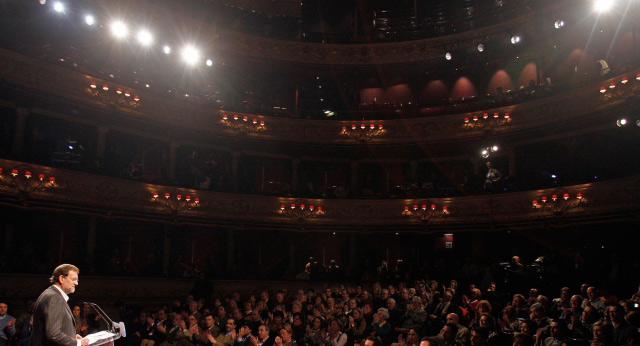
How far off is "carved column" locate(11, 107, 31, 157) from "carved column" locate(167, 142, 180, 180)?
532 cm

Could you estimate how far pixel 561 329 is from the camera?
283 inches

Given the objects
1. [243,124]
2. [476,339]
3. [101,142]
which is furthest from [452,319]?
[101,142]

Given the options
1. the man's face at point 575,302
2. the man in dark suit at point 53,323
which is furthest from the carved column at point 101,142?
the man's face at point 575,302

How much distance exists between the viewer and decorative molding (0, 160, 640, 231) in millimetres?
16906

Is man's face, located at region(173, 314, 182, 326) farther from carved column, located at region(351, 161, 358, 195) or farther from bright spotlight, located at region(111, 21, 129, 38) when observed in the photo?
carved column, located at region(351, 161, 358, 195)

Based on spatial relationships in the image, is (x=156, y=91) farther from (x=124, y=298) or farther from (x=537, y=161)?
(x=537, y=161)

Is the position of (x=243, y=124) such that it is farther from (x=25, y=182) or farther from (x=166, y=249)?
(x=25, y=182)

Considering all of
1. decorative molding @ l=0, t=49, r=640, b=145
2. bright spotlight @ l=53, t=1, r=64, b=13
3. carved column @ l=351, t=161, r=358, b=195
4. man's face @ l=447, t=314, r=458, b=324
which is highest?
bright spotlight @ l=53, t=1, r=64, b=13

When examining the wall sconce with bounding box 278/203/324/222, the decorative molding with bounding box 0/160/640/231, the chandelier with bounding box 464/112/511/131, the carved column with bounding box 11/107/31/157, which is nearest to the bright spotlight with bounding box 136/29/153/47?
the carved column with bounding box 11/107/31/157

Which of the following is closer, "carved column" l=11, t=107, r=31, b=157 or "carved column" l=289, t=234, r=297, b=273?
"carved column" l=11, t=107, r=31, b=157

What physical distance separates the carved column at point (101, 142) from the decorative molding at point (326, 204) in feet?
6.58

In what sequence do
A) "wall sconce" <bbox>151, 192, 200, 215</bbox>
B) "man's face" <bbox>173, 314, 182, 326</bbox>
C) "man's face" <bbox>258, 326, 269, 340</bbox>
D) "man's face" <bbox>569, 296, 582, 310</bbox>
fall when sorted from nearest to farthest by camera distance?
"man's face" <bbox>569, 296, 582, 310</bbox>
"man's face" <bbox>258, 326, 269, 340</bbox>
"man's face" <bbox>173, 314, 182, 326</bbox>
"wall sconce" <bbox>151, 192, 200, 215</bbox>

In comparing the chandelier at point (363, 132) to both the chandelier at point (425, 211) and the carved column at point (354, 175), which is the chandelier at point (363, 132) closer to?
the carved column at point (354, 175)

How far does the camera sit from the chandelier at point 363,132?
22.6m
